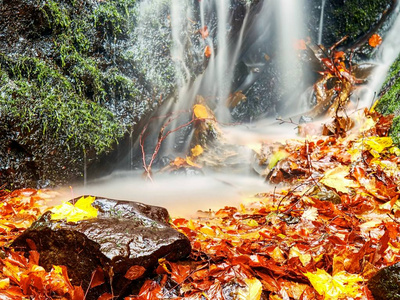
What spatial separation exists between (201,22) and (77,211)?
4.87 m

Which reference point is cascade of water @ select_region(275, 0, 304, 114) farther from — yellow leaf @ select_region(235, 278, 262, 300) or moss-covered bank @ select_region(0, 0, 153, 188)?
yellow leaf @ select_region(235, 278, 262, 300)

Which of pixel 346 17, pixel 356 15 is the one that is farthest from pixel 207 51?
pixel 356 15

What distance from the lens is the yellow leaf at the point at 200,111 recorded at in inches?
261

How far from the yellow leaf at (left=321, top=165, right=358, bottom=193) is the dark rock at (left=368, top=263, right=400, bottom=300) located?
1.51m

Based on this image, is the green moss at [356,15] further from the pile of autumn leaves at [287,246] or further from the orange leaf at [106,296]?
the orange leaf at [106,296]

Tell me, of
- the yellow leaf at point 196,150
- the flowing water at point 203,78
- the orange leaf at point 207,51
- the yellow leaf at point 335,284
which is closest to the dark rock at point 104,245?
the yellow leaf at point 335,284

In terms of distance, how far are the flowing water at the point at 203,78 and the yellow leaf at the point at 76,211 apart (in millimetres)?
→ 1412

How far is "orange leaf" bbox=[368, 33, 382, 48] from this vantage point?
27.6 feet

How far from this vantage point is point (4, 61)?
3770 millimetres

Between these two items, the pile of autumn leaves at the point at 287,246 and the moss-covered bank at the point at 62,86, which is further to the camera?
the moss-covered bank at the point at 62,86

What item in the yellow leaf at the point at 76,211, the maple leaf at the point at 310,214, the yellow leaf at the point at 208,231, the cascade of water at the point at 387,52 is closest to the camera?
the yellow leaf at the point at 76,211

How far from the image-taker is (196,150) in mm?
6074

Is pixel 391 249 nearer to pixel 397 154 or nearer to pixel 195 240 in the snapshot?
pixel 195 240

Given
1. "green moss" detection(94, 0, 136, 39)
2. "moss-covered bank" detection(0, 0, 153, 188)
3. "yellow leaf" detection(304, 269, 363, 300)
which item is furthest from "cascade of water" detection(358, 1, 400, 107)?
"yellow leaf" detection(304, 269, 363, 300)
